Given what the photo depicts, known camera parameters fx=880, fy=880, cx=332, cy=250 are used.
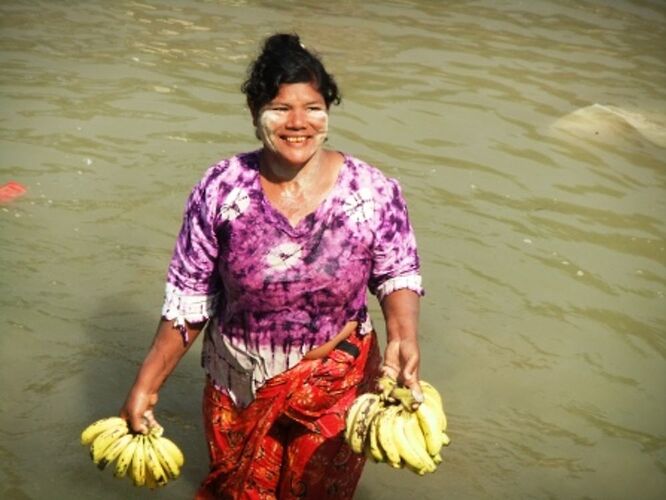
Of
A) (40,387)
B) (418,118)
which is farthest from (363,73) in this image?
(40,387)

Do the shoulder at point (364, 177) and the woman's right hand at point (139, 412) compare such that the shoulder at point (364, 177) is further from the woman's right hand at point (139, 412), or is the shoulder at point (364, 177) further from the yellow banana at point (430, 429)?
the woman's right hand at point (139, 412)

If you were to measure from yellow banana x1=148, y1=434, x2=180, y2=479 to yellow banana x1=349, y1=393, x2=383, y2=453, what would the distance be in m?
0.64

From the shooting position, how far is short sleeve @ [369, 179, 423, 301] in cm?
292

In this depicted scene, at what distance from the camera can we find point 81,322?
522 cm

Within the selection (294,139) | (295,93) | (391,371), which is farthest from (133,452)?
(295,93)

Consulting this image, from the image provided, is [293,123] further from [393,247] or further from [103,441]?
[103,441]

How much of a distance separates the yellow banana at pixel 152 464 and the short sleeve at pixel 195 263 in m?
0.42

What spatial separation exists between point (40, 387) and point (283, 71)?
2.63m

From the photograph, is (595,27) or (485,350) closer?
(485,350)

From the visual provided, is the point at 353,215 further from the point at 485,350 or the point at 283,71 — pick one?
the point at 485,350

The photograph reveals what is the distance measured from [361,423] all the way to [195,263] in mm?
750

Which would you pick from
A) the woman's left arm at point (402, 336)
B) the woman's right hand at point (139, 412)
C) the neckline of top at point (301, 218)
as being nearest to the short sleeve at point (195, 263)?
the neckline of top at point (301, 218)

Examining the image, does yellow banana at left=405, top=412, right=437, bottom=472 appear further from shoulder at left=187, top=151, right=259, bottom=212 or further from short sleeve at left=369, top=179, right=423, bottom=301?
shoulder at left=187, top=151, right=259, bottom=212

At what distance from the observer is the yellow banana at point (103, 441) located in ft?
9.56
